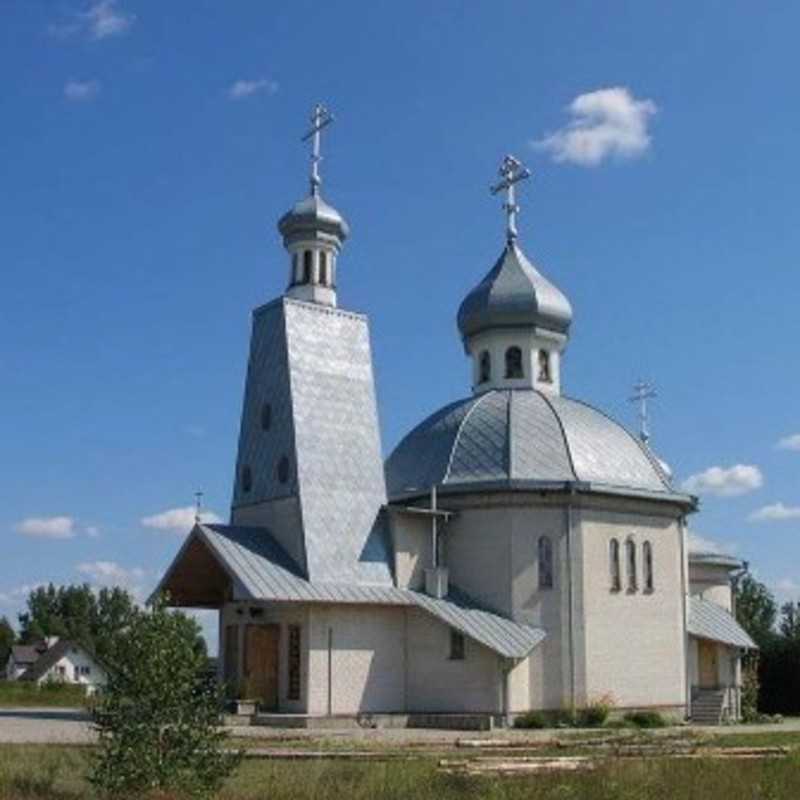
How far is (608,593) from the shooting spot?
3017cm

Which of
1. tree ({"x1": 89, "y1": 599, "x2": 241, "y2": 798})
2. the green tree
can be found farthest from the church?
the green tree

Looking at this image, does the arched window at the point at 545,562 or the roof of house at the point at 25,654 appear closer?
the arched window at the point at 545,562

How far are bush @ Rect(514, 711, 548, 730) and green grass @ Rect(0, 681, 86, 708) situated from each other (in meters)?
14.3

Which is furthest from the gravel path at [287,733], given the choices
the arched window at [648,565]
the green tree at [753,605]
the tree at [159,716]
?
the green tree at [753,605]

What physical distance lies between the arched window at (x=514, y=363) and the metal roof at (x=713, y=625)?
8.27 meters

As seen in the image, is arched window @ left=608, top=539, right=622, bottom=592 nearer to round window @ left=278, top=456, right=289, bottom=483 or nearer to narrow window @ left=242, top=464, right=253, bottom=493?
round window @ left=278, top=456, right=289, bottom=483

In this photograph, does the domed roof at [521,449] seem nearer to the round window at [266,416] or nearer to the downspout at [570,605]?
the downspout at [570,605]

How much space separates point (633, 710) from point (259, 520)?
10.1 m

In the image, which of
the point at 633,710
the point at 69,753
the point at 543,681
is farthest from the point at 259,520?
the point at 69,753

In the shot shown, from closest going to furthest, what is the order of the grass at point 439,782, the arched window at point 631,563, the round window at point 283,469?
the grass at point 439,782, the round window at point 283,469, the arched window at point 631,563

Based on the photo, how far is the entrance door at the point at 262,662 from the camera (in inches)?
1111

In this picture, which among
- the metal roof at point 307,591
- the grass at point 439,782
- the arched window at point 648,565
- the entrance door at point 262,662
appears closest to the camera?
the grass at point 439,782

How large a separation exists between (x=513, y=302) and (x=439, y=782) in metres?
22.5

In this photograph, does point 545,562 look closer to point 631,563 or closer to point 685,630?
point 631,563
